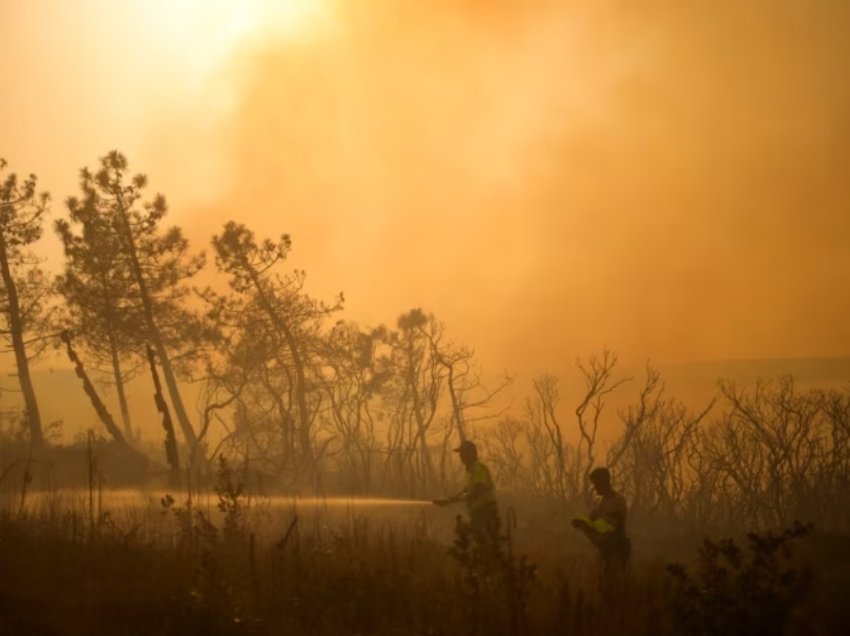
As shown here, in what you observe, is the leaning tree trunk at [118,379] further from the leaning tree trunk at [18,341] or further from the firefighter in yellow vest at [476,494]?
the firefighter in yellow vest at [476,494]

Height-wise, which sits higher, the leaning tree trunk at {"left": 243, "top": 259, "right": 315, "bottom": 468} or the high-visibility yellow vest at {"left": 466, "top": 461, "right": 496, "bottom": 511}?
the leaning tree trunk at {"left": 243, "top": 259, "right": 315, "bottom": 468}

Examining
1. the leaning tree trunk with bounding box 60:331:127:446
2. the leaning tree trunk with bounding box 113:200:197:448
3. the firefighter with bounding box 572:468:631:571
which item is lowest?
the firefighter with bounding box 572:468:631:571

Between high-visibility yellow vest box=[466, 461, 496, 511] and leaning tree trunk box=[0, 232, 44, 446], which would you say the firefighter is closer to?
high-visibility yellow vest box=[466, 461, 496, 511]

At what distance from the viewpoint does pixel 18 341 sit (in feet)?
109

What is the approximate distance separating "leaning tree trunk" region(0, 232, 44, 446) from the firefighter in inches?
1043

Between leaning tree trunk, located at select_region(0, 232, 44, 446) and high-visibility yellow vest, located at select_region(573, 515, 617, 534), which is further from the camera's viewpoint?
leaning tree trunk, located at select_region(0, 232, 44, 446)

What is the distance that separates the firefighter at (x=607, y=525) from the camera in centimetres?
1126

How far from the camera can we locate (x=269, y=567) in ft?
34.9

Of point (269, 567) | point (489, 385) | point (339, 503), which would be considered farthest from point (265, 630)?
point (489, 385)

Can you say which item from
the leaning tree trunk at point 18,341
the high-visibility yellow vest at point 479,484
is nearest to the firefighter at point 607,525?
the high-visibility yellow vest at point 479,484

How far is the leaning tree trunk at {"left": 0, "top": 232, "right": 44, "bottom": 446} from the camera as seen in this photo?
32875mm

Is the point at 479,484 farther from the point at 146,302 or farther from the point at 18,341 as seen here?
the point at 18,341

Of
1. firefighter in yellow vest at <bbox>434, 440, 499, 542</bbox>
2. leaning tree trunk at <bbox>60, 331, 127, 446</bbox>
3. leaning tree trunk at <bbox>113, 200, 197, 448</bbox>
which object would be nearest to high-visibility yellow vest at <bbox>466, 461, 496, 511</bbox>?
firefighter in yellow vest at <bbox>434, 440, 499, 542</bbox>

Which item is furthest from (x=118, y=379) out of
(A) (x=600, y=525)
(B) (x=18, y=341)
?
(A) (x=600, y=525)
